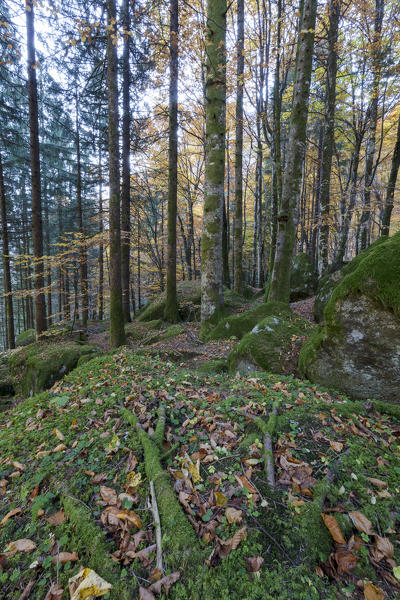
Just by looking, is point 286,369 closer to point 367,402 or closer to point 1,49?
point 367,402

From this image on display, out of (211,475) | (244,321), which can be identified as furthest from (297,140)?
(211,475)

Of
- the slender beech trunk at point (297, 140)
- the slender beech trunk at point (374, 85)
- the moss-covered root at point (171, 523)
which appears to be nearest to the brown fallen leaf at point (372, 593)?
the moss-covered root at point (171, 523)

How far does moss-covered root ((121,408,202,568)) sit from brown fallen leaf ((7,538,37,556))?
0.89 metres

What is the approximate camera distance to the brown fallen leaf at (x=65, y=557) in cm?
175

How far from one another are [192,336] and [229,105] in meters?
15.2

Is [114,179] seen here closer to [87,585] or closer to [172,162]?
[172,162]

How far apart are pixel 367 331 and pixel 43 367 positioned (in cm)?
795

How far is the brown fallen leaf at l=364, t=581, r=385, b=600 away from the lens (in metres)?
1.44

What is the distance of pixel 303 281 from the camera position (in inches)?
524

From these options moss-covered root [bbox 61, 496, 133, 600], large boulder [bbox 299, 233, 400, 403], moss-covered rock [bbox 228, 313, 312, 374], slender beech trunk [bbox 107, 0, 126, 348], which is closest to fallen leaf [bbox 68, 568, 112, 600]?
moss-covered root [bbox 61, 496, 133, 600]

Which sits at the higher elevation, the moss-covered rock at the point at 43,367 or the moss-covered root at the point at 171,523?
the moss-covered root at the point at 171,523

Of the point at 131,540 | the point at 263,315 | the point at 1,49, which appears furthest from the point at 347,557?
the point at 1,49

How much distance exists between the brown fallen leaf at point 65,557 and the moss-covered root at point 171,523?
61 centimetres

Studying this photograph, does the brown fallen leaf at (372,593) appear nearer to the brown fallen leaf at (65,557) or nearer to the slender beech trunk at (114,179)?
the brown fallen leaf at (65,557)
